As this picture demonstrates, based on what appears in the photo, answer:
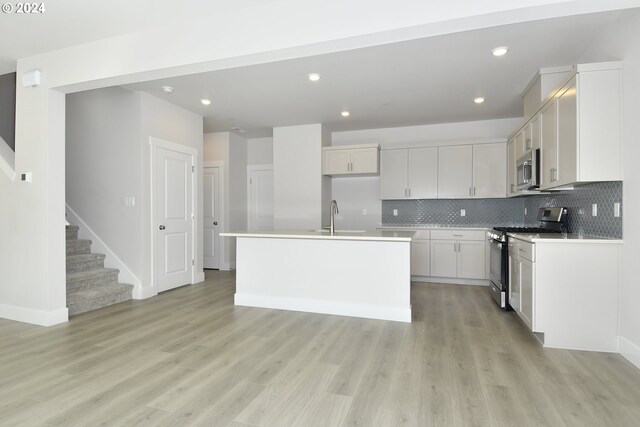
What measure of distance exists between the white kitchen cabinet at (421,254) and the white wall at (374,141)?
901 mm

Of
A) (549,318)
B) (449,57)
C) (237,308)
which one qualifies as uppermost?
(449,57)

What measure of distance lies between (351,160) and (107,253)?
3939 mm

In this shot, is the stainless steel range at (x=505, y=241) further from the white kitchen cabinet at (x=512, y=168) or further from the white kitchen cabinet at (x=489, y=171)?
the white kitchen cabinet at (x=489, y=171)

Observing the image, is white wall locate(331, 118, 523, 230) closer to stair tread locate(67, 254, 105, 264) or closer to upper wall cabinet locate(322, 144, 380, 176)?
upper wall cabinet locate(322, 144, 380, 176)

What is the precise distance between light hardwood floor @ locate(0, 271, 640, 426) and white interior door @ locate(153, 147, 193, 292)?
Answer: 4.11 feet

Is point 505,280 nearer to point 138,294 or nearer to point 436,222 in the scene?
point 436,222

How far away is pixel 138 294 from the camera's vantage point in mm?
4586

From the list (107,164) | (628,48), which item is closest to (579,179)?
(628,48)

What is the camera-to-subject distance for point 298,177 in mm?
6133

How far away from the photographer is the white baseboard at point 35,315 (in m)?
3.51

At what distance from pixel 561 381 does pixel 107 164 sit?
544 cm

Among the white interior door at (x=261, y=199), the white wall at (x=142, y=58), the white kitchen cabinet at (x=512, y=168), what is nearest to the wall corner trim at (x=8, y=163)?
the white wall at (x=142, y=58)

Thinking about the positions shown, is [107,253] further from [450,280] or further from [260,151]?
[450,280]

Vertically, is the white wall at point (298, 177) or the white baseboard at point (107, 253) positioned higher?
the white wall at point (298, 177)
